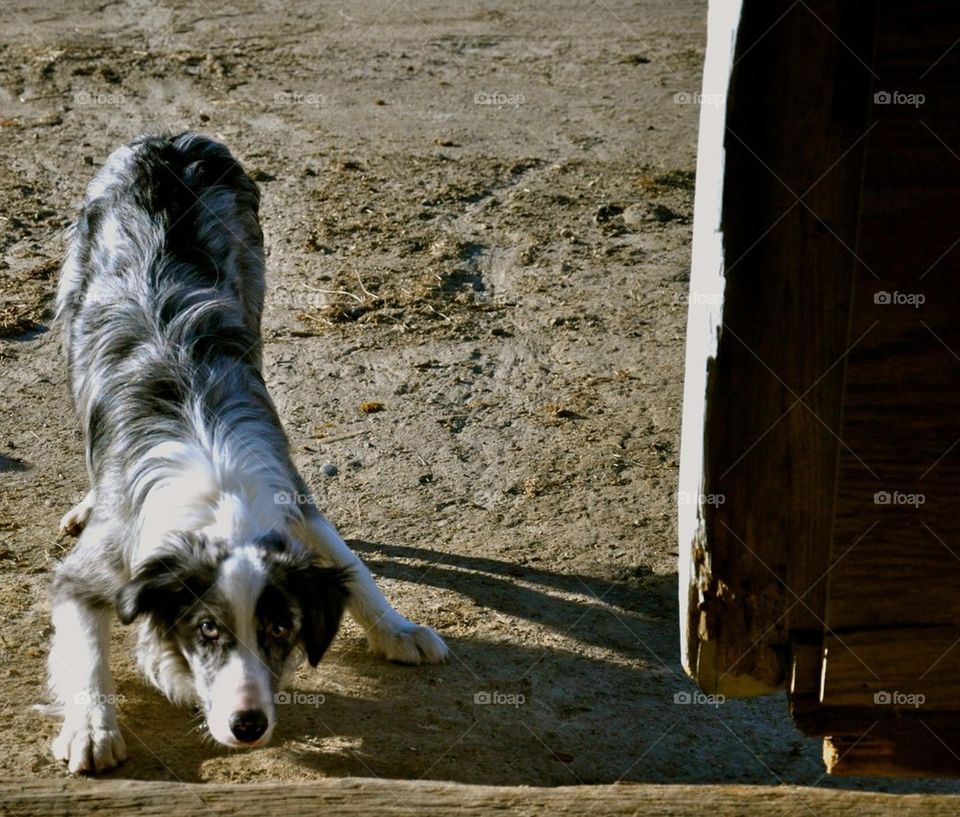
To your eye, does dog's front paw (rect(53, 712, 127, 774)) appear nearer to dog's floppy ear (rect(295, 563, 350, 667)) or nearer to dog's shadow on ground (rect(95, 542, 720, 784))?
dog's shadow on ground (rect(95, 542, 720, 784))

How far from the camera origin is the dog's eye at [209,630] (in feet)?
12.1

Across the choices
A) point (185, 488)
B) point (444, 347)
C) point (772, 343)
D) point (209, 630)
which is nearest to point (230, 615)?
point (209, 630)

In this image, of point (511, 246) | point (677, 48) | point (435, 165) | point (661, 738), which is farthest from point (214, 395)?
point (677, 48)

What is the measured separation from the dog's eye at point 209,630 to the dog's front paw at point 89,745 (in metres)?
0.46

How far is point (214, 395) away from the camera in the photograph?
447 cm

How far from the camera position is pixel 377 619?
4574 millimetres

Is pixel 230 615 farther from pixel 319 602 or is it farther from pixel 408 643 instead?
pixel 408 643

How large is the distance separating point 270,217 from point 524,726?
4666mm

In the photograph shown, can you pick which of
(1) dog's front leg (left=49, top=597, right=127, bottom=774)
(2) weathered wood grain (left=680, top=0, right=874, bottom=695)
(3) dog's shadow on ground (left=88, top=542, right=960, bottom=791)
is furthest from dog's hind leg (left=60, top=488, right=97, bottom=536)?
(2) weathered wood grain (left=680, top=0, right=874, bottom=695)

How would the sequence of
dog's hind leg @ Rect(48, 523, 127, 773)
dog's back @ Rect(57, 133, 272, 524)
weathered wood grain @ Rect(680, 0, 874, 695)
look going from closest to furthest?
weathered wood grain @ Rect(680, 0, 874, 695)
dog's hind leg @ Rect(48, 523, 127, 773)
dog's back @ Rect(57, 133, 272, 524)

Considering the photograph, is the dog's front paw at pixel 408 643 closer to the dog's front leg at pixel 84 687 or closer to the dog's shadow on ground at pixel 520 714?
the dog's shadow on ground at pixel 520 714

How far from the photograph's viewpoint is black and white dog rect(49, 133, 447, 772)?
3719 mm

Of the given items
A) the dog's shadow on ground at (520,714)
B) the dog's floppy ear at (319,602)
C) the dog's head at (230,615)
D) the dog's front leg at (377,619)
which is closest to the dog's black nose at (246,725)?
the dog's head at (230,615)

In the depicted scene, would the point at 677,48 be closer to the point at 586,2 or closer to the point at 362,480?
the point at 586,2
